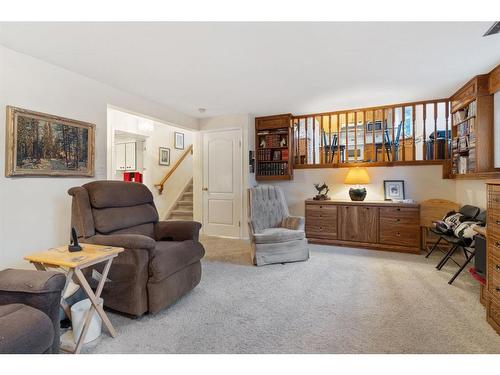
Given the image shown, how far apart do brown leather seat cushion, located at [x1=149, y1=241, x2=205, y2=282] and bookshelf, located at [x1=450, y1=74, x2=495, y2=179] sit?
10.5 feet

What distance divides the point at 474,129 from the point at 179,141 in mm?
5488

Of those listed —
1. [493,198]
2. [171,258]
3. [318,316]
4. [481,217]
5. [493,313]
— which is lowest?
[318,316]

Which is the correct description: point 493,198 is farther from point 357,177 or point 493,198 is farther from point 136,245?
point 136,245

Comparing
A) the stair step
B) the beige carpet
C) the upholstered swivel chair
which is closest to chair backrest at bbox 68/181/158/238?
the beige carpet

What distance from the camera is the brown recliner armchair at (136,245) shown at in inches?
74.6

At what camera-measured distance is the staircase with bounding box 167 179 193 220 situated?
18.1 feet

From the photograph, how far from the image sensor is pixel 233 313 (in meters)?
2.03

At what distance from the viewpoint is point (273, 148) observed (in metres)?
4.75

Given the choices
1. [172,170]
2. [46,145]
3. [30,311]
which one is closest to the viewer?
[30,311]

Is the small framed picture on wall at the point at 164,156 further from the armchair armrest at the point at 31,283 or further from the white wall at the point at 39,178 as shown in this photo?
the armchair armrest at the point at 31,283

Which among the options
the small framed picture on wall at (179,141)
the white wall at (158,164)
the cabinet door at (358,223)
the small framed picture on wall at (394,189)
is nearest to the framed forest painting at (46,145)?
the white wall at (158,164)

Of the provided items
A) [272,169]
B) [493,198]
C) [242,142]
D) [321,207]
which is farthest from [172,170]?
[493,198]
